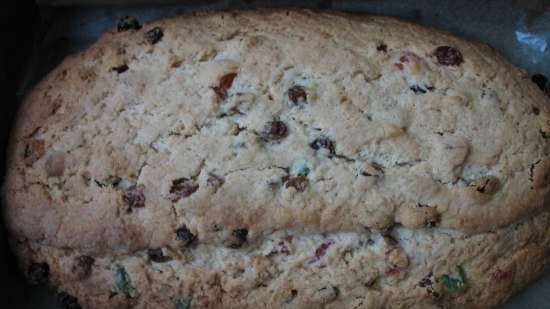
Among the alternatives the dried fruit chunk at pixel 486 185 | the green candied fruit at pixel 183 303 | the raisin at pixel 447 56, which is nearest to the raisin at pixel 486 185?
the dried fruit chunk at pixel 486 185

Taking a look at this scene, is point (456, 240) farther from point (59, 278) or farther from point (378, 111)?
point (59, 278)

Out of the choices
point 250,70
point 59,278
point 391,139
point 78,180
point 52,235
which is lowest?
point 59,278

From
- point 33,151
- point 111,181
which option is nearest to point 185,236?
point 111,181

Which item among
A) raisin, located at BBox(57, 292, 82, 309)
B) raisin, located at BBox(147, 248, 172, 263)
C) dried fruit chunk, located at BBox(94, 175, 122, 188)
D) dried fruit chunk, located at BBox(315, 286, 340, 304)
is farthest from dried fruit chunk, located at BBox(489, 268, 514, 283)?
raisin, located at BBox(57, 292, 82, 309)

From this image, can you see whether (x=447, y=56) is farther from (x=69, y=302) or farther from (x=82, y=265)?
(x=69, y=302)

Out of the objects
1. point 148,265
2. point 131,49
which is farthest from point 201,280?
point 131,49

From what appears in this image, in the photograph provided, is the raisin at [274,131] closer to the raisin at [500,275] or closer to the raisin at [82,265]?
the raisin at [82,265]
